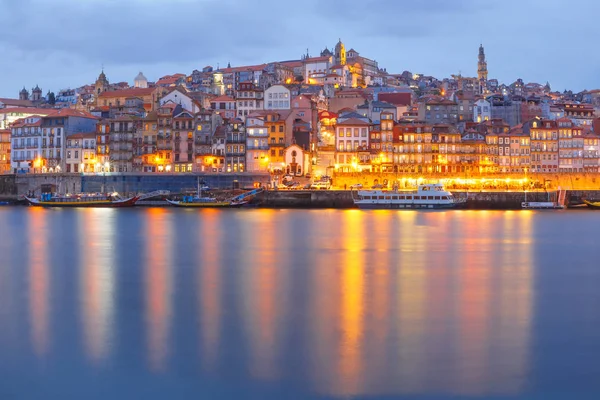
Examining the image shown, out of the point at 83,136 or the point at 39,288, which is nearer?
the point at 39,288

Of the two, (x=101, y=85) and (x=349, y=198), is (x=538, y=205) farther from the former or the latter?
(x=101, y=85)

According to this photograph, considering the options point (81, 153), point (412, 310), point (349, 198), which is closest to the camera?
point (412, 310)

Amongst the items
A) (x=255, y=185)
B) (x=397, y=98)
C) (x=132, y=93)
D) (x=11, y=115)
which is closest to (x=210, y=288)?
(x=255, y=185)

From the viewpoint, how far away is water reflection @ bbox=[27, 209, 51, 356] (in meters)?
16.2

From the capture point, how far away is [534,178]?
6450 cm

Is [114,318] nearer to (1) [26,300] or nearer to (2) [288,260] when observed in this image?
(1) [26,300]

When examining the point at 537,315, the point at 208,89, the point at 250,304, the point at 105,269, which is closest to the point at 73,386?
the point at 250,304

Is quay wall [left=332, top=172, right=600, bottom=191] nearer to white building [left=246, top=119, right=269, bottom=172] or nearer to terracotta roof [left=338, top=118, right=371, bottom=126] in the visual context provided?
terracotta roof [left=338, top=118, right=371, bottom=126]

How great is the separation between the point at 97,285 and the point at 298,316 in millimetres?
7403

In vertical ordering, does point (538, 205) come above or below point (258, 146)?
below

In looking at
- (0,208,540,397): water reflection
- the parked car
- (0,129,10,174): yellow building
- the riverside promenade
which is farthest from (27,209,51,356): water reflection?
(0,129,10,174): yellow building

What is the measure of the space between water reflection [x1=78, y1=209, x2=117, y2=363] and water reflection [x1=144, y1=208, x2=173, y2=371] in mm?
878

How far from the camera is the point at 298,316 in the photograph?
1827 centimetres

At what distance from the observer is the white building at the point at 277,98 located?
239 feet
